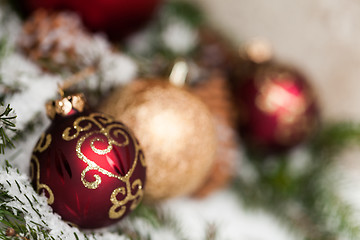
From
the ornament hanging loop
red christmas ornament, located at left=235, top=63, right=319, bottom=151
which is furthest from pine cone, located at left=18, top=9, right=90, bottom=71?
red christmas ornament, located at left=235, top=63, right=319, bottom=151

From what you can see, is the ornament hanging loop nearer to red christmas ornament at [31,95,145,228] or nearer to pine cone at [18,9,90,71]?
red christmas ornament at [31,95,145,228]

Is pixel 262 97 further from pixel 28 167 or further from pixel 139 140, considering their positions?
pixel 28 167

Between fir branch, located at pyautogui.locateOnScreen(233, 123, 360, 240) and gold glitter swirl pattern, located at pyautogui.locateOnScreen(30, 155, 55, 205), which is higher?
fir branch, located at pyautogui.locateOnScreen(233, 123, 360, 240)

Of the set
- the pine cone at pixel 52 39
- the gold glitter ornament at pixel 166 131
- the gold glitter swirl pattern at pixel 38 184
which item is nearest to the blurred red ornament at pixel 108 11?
the pine cone at pixel 52 39

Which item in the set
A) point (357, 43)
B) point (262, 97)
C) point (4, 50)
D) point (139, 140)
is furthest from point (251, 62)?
point (4, 50)

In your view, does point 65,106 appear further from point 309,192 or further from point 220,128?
point 309,192
